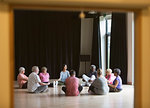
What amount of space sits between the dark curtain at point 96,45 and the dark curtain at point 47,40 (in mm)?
755

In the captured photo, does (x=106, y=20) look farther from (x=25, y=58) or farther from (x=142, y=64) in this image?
(x=142, y=64)

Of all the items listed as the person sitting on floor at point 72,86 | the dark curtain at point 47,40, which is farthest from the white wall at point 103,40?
the person sitting on floor at point 72,86

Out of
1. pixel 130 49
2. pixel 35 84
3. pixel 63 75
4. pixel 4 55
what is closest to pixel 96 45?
pixel 130 49

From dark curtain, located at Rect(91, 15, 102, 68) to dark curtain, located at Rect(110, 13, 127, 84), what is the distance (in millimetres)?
1231

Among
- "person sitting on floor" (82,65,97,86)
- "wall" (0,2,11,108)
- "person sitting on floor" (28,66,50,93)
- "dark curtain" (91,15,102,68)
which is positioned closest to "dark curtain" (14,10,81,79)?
"dark curtain" (91,15,102,68)

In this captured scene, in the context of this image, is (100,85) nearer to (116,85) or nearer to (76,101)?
(116,85)

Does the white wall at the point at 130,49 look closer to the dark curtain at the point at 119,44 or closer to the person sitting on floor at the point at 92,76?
the dark curtain at the point at 119,44

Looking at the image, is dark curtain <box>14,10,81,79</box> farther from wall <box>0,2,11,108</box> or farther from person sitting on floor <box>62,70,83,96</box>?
wall <box>0,2,11,108</box>

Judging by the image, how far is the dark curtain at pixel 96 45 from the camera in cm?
1162

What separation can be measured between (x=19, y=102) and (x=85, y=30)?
7233 millimetres

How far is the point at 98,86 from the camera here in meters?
6.98

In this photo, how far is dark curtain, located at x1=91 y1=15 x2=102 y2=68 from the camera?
1162 centimetres

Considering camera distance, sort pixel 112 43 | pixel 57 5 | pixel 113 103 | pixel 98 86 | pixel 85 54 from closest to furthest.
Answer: pixel 57 5 → pixel 113 103 → pixel 98 86 → pixel 112 43 → pixel 85 54

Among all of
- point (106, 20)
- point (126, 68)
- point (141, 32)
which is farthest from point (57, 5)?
point (106, 20)
